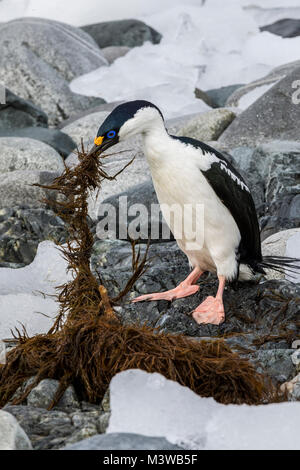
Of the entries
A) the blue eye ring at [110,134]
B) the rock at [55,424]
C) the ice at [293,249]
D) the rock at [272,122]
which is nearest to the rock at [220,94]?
the rock at [272,122]

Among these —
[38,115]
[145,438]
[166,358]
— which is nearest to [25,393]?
[166,358]

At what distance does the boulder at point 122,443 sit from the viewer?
8.84 ft

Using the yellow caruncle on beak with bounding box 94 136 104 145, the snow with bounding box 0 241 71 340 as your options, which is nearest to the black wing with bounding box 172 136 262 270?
the yellow caruncle on beak with bounding box 94 136 104 145

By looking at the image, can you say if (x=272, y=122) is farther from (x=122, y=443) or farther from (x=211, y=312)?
(x=122, y=443)

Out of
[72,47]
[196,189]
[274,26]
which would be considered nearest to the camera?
[196,189]

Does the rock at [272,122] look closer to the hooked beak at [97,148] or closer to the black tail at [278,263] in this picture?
the black tail at [278,263]

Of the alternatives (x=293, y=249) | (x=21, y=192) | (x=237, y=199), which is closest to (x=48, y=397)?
(x=237, y=199)

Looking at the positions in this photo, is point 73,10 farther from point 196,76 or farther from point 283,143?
point 283,143

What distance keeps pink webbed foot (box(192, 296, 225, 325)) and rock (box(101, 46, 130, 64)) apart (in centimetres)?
1156

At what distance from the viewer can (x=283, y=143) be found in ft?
27.8

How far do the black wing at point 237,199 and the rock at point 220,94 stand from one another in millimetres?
8624

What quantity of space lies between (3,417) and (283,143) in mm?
6139

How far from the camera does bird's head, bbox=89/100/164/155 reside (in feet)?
15.3

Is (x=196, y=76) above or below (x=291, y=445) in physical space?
below
